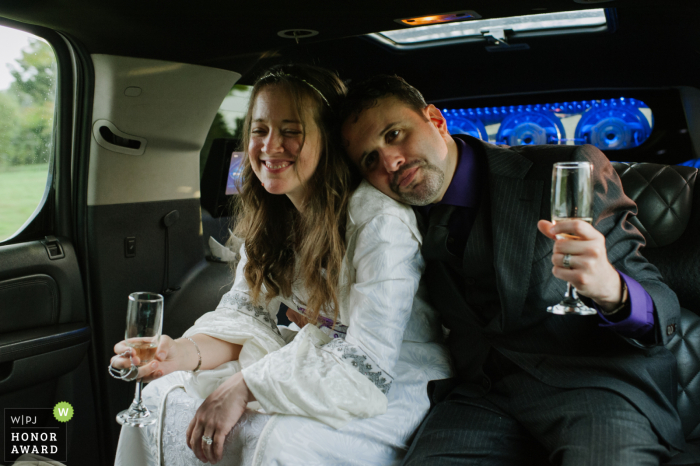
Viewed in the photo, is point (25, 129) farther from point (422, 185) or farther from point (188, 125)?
point (422, 185)

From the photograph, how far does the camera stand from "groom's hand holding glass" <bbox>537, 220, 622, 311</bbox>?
1.32 metres

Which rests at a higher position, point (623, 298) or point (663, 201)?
point (663, 201)

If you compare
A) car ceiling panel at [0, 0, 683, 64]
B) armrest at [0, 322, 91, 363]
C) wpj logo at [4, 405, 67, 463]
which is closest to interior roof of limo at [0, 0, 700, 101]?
car ceiling panel at [0, 0, 683, 64]

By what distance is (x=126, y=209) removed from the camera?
2.75 m

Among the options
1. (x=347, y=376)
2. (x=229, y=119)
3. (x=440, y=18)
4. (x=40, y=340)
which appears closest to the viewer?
(x=347, y=376)

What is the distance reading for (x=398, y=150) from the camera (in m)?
1.87

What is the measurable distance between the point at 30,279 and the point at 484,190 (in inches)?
76.6

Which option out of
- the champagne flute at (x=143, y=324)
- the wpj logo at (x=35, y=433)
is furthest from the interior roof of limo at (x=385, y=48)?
the wpj logo at (x=35, y=433)

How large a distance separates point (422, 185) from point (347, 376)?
2.11 feet

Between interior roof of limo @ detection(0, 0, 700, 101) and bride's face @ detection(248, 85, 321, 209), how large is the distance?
1.29ft

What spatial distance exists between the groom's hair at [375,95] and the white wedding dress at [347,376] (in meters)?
0.26

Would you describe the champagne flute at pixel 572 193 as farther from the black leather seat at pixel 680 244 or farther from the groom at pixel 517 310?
the black leather seat at pixel 680 244

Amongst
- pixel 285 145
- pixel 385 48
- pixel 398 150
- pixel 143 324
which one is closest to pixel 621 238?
pixel 398 150

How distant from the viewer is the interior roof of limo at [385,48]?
202 cm
